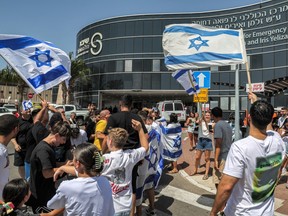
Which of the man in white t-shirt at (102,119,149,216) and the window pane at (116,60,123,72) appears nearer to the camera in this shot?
the man in white t-shirt at (102,119,149,216)

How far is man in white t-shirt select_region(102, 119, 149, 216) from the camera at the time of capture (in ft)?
10.7

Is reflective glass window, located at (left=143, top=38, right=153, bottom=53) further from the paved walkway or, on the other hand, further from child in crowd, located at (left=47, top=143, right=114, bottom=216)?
child in crowd, located at (left=47, top=143, right=114, bottom=216)

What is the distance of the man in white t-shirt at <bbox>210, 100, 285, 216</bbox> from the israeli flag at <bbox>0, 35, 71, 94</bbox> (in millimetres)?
3817

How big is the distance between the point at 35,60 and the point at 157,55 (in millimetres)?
28976

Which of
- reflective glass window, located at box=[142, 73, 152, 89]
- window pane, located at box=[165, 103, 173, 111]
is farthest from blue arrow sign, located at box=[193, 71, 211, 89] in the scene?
reflective glass window, located at box=[142, 73, 152, 89]

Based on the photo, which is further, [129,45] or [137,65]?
[129,45]

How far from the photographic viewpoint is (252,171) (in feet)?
8.23

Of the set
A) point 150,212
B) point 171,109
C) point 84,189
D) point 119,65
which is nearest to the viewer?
point 84,189

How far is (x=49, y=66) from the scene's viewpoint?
570 cm

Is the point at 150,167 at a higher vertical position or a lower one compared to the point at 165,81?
lower

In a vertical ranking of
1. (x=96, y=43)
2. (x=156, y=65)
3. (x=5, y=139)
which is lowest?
(x=5, y=139)

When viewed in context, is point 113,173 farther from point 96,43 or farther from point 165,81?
point 96,43

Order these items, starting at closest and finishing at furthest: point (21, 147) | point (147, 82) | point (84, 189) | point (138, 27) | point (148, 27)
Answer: point (84, 189)
point (21, 147)
point (147, 82)
point (148, 27)
point (138, 27)

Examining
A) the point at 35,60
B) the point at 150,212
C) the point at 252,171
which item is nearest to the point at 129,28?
the point at 35,60
